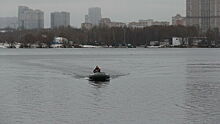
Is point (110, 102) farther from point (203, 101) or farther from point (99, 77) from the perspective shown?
point (99, 77)

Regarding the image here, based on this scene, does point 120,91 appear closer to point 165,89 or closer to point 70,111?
point 165,89

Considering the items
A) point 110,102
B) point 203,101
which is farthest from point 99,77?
point 203,101

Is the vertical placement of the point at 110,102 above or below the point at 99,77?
below

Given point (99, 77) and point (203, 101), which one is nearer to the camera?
point (203, 101)

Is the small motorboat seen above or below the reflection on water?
above

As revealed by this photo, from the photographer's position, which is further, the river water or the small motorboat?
the small motorboat

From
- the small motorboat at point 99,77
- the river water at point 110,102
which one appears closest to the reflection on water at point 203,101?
the river water at point 110,102

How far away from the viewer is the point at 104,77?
2061 inches

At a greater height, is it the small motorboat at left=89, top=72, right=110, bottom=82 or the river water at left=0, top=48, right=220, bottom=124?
the small motorboat at left=89, top=72, right=110, bottom=82

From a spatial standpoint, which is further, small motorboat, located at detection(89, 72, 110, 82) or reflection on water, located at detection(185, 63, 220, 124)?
small motorboat, located at detection(89, 72, 110, 82)

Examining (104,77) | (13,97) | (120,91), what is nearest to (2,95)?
(13,97)

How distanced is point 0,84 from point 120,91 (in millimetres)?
13517

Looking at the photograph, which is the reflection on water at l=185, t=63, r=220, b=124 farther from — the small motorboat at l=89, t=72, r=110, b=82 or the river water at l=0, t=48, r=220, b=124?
the small motorboat at l=89, t=72, r=110, b=82

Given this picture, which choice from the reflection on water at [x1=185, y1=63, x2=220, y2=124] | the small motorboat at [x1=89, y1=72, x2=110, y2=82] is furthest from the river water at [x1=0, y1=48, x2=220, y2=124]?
the small motorboat at [x1=89, y1=72, x2=110, y2=82]
